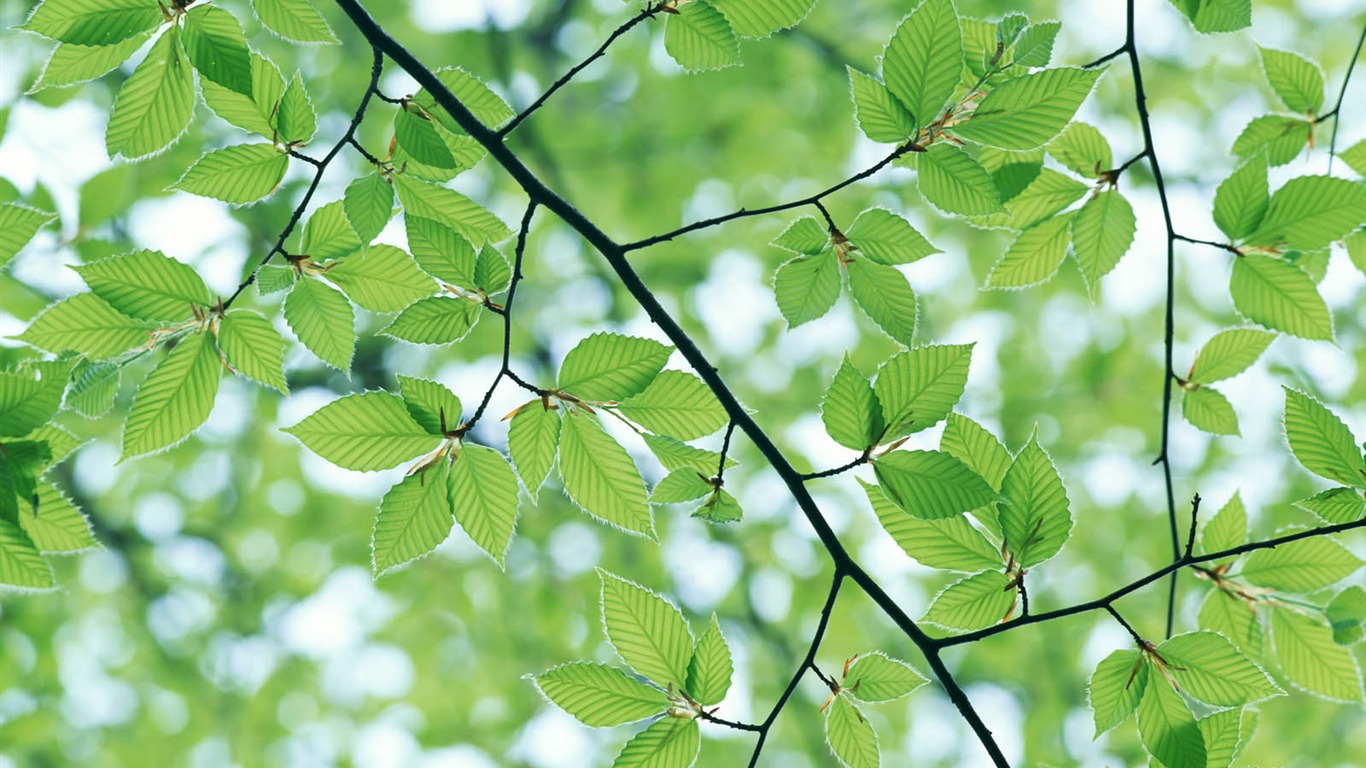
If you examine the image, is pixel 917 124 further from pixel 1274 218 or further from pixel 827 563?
pixel 827 563

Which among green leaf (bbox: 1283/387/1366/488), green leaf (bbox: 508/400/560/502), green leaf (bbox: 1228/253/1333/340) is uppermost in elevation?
green leaf (bbox: 1228/253/1333/340)

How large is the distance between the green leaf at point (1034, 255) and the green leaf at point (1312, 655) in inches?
24.5

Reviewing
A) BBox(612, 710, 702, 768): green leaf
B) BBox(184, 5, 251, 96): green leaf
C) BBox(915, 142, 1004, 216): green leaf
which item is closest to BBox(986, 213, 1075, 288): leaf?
BBox(915, 142, 1004, 216): green leaf

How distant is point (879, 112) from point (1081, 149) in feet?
1.56

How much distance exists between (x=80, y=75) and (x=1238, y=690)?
5.11ft

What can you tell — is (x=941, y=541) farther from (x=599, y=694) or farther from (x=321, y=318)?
(x=321, y=318)

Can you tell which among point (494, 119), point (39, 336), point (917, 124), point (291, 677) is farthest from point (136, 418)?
point (291, 677)

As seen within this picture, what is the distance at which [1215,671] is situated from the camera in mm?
1148

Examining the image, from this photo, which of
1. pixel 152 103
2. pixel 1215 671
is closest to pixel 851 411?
pixel 1215 671

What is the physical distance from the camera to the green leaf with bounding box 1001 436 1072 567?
1.10 meters

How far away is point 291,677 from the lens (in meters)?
5.09

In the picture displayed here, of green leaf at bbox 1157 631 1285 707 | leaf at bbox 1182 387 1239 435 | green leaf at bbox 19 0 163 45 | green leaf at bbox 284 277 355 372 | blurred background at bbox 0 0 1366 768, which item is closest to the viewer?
green leaf at bbox 19 0 163 45

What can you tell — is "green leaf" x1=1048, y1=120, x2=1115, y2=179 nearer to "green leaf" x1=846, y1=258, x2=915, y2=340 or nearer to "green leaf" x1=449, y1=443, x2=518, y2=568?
"green leaf" x1=846, y1=258, x2=915, y2=340

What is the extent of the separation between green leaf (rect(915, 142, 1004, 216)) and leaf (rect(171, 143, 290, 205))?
0.79 m
